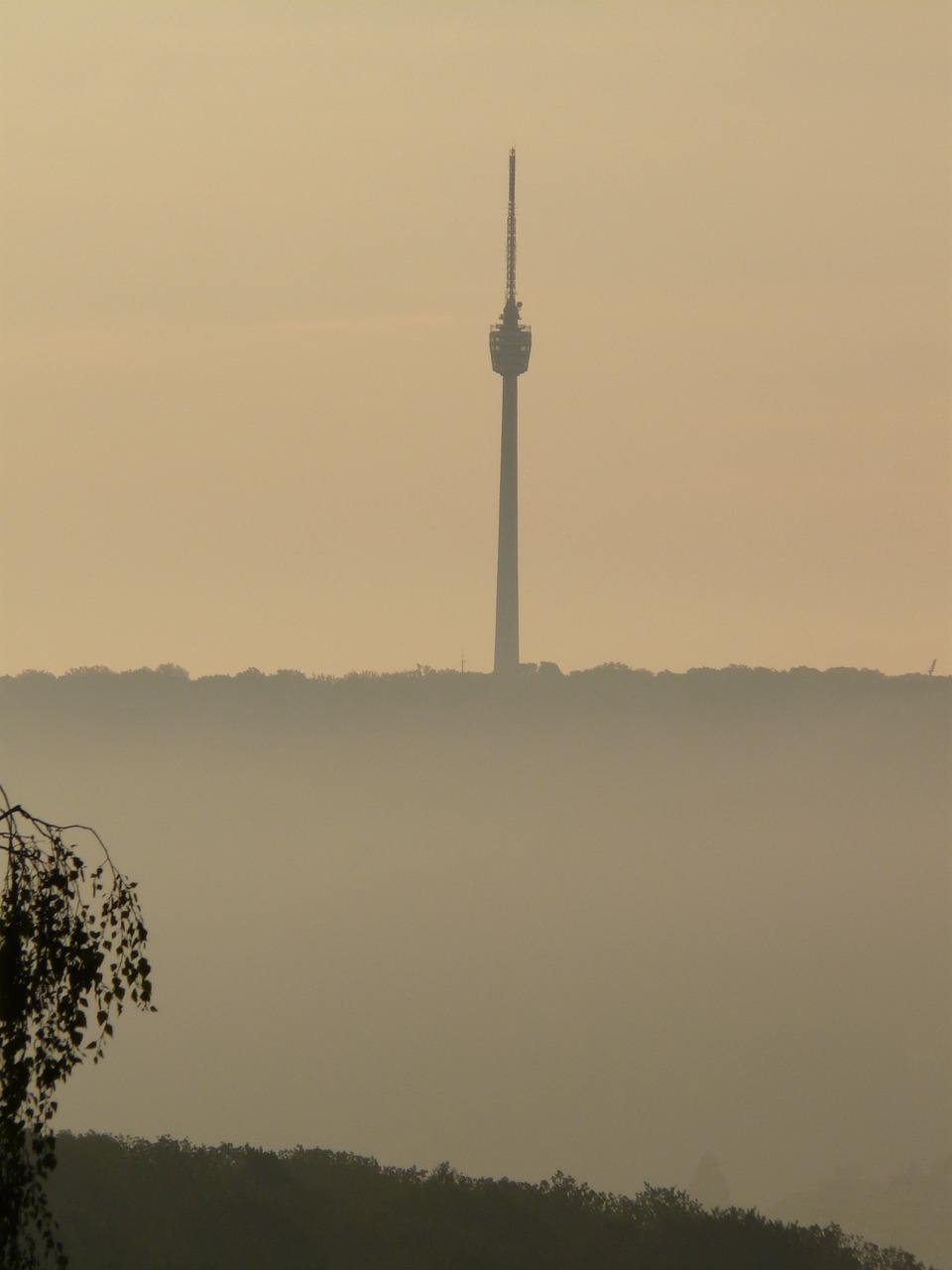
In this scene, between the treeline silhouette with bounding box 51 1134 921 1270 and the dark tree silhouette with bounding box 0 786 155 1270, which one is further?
the treeline silhouette with bounding box 51 1134 921 1270

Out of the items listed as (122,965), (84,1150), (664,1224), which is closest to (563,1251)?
(664,1224)

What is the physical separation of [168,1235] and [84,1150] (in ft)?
18.4

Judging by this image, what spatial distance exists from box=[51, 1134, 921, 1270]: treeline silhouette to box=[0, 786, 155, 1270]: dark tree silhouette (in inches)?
1476

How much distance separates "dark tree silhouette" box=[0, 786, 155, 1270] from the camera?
56.7ft

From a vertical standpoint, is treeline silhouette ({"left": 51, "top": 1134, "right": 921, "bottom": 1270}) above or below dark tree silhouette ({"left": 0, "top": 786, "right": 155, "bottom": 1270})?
below

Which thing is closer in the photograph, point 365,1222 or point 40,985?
point 40,985

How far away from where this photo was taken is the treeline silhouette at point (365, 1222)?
2192 inches

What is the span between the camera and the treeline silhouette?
183ft

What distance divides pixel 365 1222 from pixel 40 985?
143ft

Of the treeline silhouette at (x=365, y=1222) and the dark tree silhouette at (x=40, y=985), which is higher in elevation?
the dark tree silhouette at (x=40, y=985)

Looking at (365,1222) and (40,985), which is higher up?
(40,985)

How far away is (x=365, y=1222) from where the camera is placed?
59.1m

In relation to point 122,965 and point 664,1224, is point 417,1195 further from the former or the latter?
point 122,965

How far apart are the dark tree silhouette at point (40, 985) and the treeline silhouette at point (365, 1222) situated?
37.5 meters
